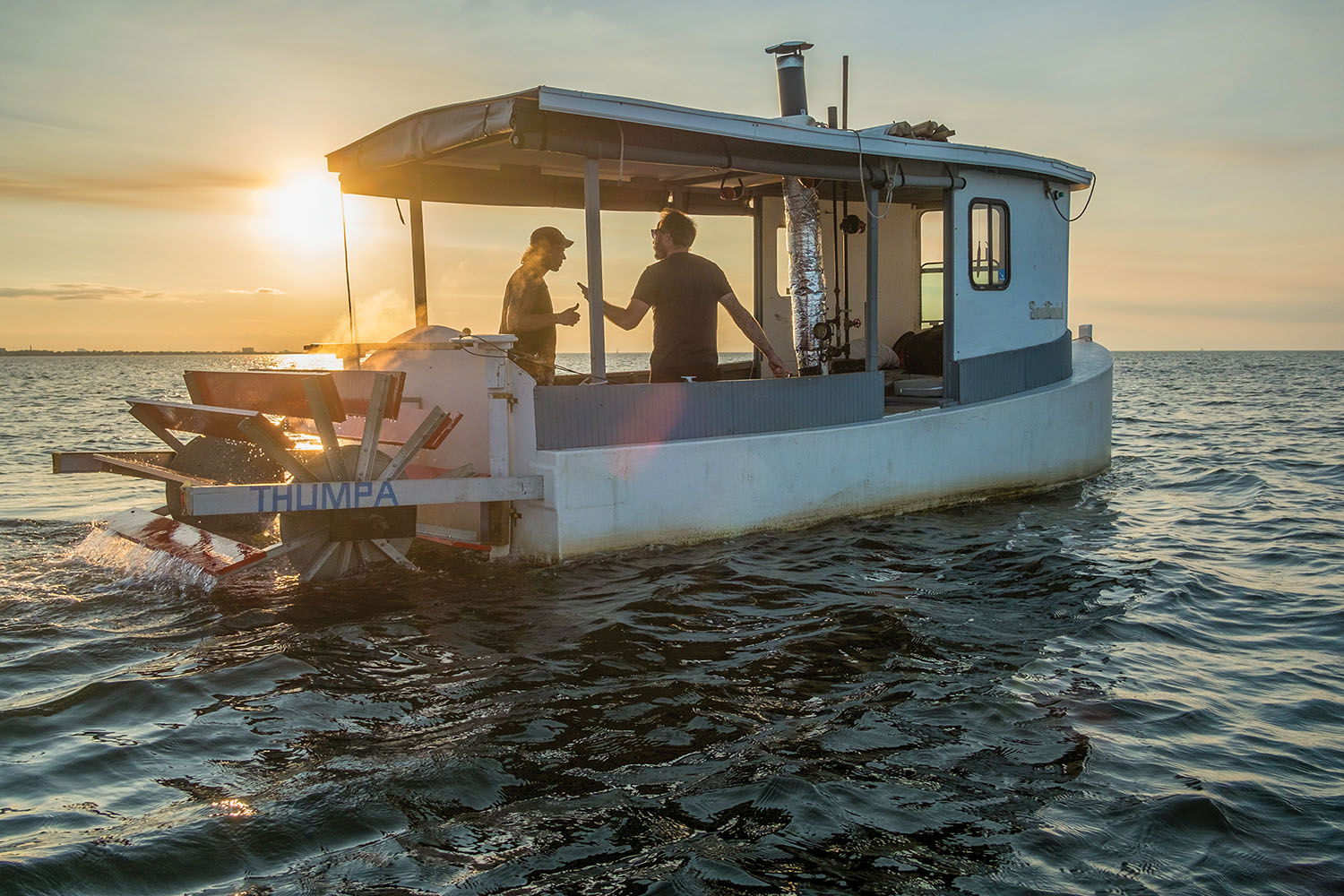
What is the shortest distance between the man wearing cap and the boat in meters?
0.84

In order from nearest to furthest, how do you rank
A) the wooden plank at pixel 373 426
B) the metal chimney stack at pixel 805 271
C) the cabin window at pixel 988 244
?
the wooden plank at pixel 373 426, the metal chimney stack at pixel 805 271, the cabin window at pixel 988 244

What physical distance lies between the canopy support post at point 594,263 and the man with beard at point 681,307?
0.41 m

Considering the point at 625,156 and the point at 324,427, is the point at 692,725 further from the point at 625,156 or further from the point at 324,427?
the point at 625,156

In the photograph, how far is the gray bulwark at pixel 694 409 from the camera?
7707 millimetres

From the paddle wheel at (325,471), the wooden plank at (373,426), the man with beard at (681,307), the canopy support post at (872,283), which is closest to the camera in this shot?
the paddle wheel at (325,471)

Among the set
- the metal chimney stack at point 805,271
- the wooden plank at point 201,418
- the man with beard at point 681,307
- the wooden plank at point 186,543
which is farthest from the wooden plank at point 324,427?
the metal chimney stack at point 805,271

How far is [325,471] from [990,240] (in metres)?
7.71

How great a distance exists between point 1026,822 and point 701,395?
5149mm

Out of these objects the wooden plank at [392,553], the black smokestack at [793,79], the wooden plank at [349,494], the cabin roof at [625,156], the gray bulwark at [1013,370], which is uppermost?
the black smokestack at [793,79]

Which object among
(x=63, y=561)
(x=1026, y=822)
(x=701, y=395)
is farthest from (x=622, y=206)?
(x=1026, y=822)

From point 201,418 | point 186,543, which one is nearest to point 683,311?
point 201,418

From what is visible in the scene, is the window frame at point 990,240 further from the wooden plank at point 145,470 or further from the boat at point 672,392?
the wooden plank at point 145,470

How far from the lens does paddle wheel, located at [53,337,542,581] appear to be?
718cm

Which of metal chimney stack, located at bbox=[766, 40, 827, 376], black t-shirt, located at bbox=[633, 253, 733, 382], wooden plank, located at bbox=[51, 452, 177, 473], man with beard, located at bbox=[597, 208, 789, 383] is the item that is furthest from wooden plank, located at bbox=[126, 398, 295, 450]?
metal chimney stack, located at bbox=[766, 40, 827, 376]
